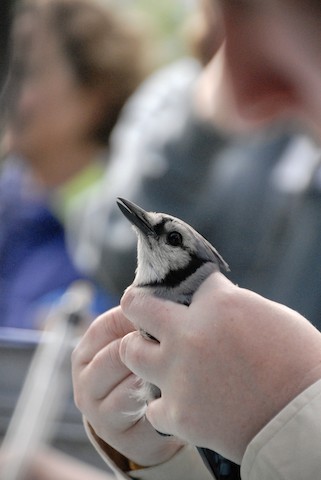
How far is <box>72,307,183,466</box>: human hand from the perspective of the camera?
479mm

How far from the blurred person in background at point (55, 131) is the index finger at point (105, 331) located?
0.57m

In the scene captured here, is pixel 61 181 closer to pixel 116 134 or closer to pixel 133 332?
pixel 116 134

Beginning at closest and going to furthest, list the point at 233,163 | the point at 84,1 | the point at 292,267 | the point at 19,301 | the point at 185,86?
the point at 292,267, the point at 233,163, the point at 185,86, the point at 19,301, the point at 84,1

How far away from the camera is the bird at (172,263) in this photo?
45 cm

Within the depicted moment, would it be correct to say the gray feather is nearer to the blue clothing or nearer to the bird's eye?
the bird's eye

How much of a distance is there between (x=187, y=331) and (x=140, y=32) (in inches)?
41.8

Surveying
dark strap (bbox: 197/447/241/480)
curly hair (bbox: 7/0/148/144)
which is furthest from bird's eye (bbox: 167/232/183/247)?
curly hair (bbox: 7/0/148/144)

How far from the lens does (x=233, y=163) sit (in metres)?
0.82

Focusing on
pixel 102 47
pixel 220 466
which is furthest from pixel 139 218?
pixel 102 47

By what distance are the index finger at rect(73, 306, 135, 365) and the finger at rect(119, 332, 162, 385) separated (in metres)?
0.04

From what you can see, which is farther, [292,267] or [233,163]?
[233,163]

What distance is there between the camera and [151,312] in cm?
42

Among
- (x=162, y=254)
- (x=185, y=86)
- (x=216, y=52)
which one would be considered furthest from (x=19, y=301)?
(x=162, y=254)

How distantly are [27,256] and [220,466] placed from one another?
0.81 meters
